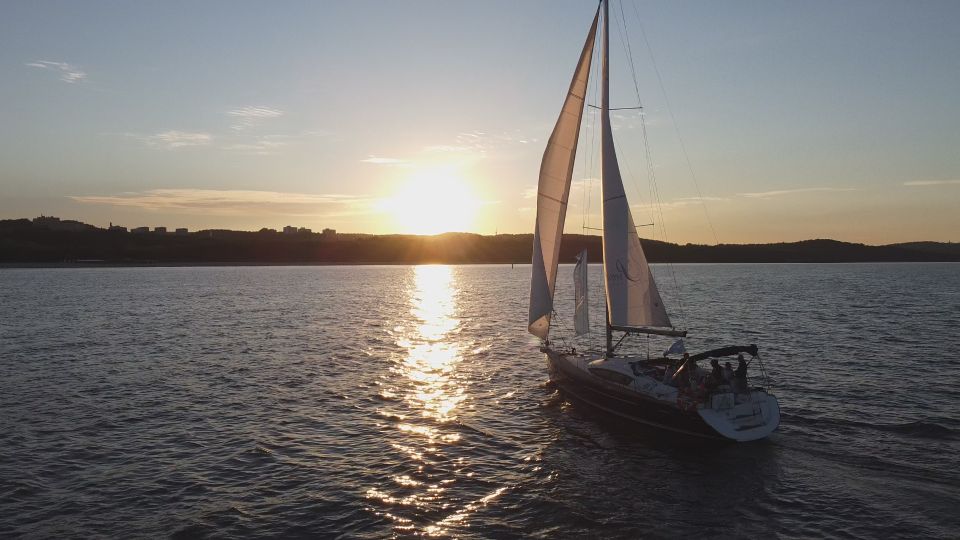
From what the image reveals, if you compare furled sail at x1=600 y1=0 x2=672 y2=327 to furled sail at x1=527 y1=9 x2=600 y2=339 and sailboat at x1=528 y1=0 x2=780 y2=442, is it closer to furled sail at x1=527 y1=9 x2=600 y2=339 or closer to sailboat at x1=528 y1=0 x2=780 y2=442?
sailboat at x1=528 y1=0 x2=780 y2=442

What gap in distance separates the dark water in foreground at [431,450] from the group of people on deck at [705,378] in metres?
2.12

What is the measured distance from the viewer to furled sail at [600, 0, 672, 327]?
961 inches

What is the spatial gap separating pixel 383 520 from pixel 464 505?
229 centimetres

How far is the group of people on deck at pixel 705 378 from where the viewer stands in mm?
20609

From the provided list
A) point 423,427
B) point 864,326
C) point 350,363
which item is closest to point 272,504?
point 423,427

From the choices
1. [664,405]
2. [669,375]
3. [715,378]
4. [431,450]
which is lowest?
[431,450]

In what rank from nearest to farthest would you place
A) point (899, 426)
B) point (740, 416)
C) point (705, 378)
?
point (740, 416)
point (705, 378)
point (899, 426)

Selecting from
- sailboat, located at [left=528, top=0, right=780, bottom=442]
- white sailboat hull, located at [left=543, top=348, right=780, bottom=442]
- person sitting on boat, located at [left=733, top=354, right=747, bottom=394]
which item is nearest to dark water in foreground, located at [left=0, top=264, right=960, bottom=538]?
white sailboat hull, located at [left=543, top=348, right=780, bottom=442]

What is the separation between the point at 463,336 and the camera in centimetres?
5231

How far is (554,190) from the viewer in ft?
85.9

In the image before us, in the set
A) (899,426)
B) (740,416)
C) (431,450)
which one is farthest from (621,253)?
(899,426)

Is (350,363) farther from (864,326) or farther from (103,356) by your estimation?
(864,326)

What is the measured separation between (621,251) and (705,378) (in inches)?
250

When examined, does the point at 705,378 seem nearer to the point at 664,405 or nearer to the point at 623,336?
the point at 664,405
